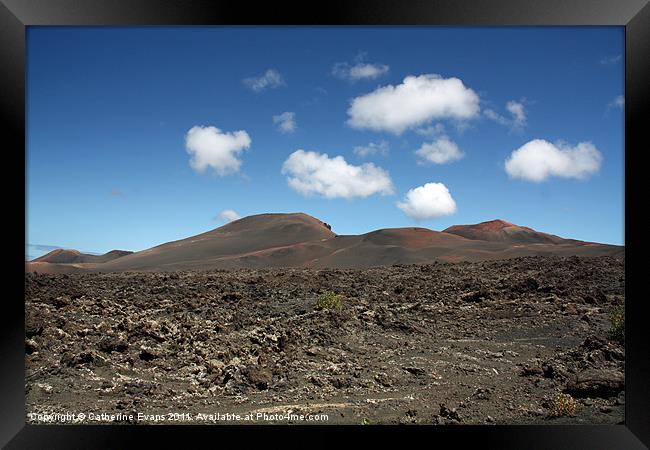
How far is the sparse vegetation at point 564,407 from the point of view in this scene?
4074 millimetres

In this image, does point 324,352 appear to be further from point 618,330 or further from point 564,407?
point 618,330

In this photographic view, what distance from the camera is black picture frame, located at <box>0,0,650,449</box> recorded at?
3387mm

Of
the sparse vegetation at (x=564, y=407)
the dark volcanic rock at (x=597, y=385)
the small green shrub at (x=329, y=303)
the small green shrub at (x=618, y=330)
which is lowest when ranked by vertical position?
the sparse vegetation at (x=564, y=407)

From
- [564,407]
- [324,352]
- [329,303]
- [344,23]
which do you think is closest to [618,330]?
[564,407]

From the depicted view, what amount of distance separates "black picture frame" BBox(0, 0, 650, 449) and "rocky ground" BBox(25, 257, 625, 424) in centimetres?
54

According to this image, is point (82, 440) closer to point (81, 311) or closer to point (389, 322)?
point (81, 311)

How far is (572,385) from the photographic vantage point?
4.50 meters

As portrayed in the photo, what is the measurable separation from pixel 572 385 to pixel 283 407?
9.36ft

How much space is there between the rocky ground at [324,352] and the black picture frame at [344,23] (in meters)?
0.54

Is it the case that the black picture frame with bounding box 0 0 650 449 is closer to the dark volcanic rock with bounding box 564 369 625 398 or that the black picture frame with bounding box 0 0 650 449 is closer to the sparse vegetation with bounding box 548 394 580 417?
the sparse vegetation with bounding box 548 394 580 417

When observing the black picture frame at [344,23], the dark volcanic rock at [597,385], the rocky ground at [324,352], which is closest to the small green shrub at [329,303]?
the rocky ground at [324,352]

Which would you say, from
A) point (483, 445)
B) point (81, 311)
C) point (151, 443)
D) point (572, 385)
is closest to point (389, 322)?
point (572, 385)

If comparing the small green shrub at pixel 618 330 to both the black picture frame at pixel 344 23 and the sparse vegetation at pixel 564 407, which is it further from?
the black picture frame at pixel 344 23

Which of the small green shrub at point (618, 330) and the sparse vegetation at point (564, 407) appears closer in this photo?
the sparse vegetation at point (564, 407)
